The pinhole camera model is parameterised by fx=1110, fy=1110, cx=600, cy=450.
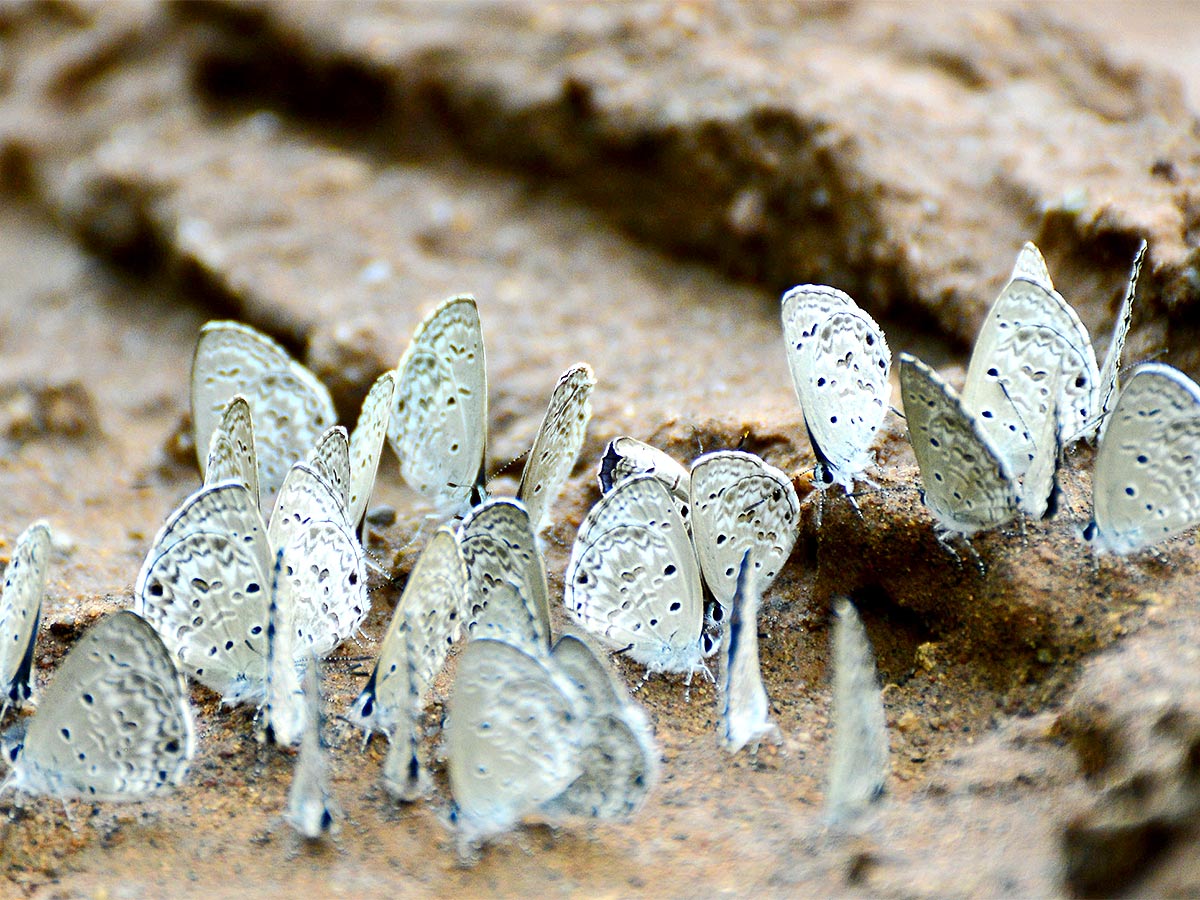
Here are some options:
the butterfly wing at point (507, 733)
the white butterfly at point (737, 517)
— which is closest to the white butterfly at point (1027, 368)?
the white butterfly at point (737, 517)

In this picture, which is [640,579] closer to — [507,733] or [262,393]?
[507,733]

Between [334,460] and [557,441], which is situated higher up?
[557,441]

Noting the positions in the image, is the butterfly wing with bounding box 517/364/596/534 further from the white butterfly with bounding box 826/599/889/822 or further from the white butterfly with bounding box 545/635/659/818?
the white butterfly with bounding box 826/599/889/822

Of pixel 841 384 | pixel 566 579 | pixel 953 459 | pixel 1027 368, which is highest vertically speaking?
pixel 1027 368

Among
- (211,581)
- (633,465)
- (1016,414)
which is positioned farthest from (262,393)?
(1016,414)

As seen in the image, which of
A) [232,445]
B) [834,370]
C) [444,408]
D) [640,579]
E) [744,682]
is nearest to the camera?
[744,682]

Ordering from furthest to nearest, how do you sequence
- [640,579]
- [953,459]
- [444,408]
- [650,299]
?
[650,299], [444,408], [640,579], [953,459]

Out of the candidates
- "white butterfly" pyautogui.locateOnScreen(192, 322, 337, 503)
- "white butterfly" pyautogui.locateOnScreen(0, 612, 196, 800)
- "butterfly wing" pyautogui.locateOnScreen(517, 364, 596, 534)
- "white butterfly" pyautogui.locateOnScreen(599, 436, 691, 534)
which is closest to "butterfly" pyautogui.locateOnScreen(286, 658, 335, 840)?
"white butterfly" pyautogui.locateOnScreen(0, 612, 196, 800)

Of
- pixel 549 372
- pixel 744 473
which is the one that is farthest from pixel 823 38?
pixel 744 473

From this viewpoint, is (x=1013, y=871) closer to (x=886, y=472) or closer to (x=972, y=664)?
(x=972, y=664)
